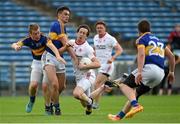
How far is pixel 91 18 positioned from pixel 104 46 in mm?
17031

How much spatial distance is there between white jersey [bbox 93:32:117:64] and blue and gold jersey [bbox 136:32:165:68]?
6084 millimetres

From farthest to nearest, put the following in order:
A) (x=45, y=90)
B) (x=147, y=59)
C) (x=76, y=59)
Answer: (x=45, y=90), (x=76, y=59), (x=147, y=59)

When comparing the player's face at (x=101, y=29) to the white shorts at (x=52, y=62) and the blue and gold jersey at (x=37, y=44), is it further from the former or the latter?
the white shorts at (x=52, y=62)

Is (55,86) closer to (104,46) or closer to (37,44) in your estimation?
(37,44)

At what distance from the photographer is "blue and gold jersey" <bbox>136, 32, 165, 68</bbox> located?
13.3 metres

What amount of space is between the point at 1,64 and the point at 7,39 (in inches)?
165

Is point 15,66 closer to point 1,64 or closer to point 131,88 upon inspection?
point 1,64

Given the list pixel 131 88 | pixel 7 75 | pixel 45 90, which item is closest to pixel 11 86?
pixel 7 75

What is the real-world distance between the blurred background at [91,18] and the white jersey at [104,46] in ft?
41.0

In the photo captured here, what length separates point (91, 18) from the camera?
36.5 metres

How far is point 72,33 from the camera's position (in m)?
35.4

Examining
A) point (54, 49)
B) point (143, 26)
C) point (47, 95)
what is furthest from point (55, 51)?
point (143, 26)

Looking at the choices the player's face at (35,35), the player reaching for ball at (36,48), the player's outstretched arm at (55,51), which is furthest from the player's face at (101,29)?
the player's outstretched arm at (55,51)

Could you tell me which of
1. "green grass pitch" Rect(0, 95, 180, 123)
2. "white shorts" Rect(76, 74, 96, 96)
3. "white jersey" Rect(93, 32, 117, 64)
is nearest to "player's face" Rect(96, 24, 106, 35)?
"white jersey" Rect(93, 32, 117, 64)
